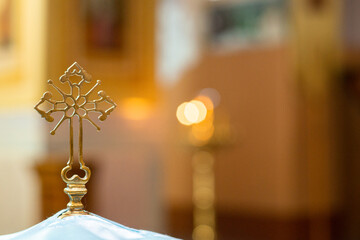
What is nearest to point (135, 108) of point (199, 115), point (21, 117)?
point (21, 117)

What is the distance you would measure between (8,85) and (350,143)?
404 centimetres

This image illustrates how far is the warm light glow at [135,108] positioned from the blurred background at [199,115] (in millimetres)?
10

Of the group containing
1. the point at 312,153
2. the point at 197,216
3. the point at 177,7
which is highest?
the point at 177,7

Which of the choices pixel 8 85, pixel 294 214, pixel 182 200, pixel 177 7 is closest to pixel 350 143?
pixel 294 214

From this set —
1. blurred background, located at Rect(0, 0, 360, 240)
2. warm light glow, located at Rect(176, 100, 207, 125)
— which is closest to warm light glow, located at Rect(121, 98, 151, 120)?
blurred background, located at Rect(0, 0, 360, 240)

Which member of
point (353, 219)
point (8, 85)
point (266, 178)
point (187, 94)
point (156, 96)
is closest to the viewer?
point (8, 85)

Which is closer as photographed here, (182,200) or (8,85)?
(8,85)

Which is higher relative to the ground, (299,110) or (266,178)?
(299,110)

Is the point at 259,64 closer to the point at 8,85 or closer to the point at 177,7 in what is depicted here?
the point at 177,7

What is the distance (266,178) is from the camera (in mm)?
7703

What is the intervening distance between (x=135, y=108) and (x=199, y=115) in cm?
120

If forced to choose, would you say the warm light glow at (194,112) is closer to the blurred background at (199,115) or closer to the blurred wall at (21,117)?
the blurred background at (199,115)

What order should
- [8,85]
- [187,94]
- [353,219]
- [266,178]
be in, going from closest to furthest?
1. [8,85]
2. [353,219]
3. [266,178]
4. [187,94]

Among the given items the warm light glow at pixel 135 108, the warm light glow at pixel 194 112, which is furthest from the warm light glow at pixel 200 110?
the warm light glow at pixel 135 108
